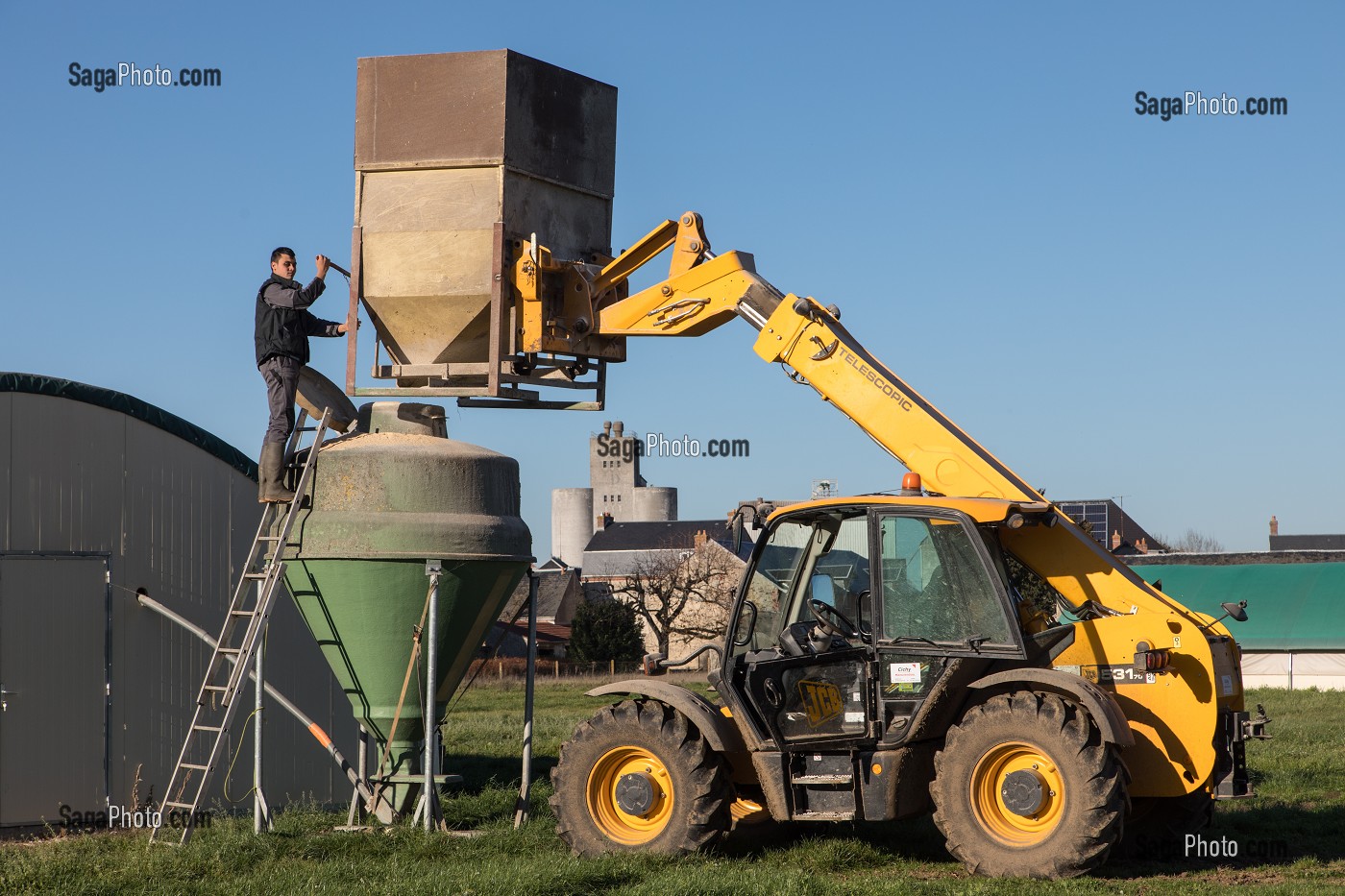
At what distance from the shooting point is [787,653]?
10.5 meters

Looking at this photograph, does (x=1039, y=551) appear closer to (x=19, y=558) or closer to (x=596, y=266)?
(x=596, y=266)

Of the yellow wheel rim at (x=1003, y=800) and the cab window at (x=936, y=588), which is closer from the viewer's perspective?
the yellow wheel rim at (x=1003, y=800)

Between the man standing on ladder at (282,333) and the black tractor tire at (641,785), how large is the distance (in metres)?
3.69

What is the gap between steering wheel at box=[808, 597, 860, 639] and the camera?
1042cm

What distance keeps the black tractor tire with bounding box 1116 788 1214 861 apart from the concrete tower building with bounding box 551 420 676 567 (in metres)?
107

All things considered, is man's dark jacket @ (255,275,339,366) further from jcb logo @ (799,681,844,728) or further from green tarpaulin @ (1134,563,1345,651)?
green tarpaulin @ (1134,563,1345,651)

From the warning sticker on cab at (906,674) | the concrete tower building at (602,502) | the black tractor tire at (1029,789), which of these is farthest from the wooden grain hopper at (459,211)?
the concrete tower building at (602,502)

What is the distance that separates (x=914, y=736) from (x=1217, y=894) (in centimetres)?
209

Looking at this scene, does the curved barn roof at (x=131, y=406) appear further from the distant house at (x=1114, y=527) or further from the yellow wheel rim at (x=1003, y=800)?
the distant house at (x=1114, y=527)

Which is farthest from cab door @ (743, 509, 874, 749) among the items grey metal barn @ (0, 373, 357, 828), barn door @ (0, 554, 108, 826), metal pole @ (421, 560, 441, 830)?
barn door @ (0, 554, 108, 826)

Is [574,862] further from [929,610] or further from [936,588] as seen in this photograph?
[936,588]

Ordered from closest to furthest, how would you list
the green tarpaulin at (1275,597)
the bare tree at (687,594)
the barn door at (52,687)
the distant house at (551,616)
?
the barn door at (52,687) → the green tarpaulin at (1275,597) → the bare tree at (687,594) → the distant house at (551,616)

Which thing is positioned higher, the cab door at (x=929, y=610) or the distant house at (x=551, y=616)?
the cab door at (x=929, y=610)

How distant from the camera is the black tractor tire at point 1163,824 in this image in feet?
34.8
